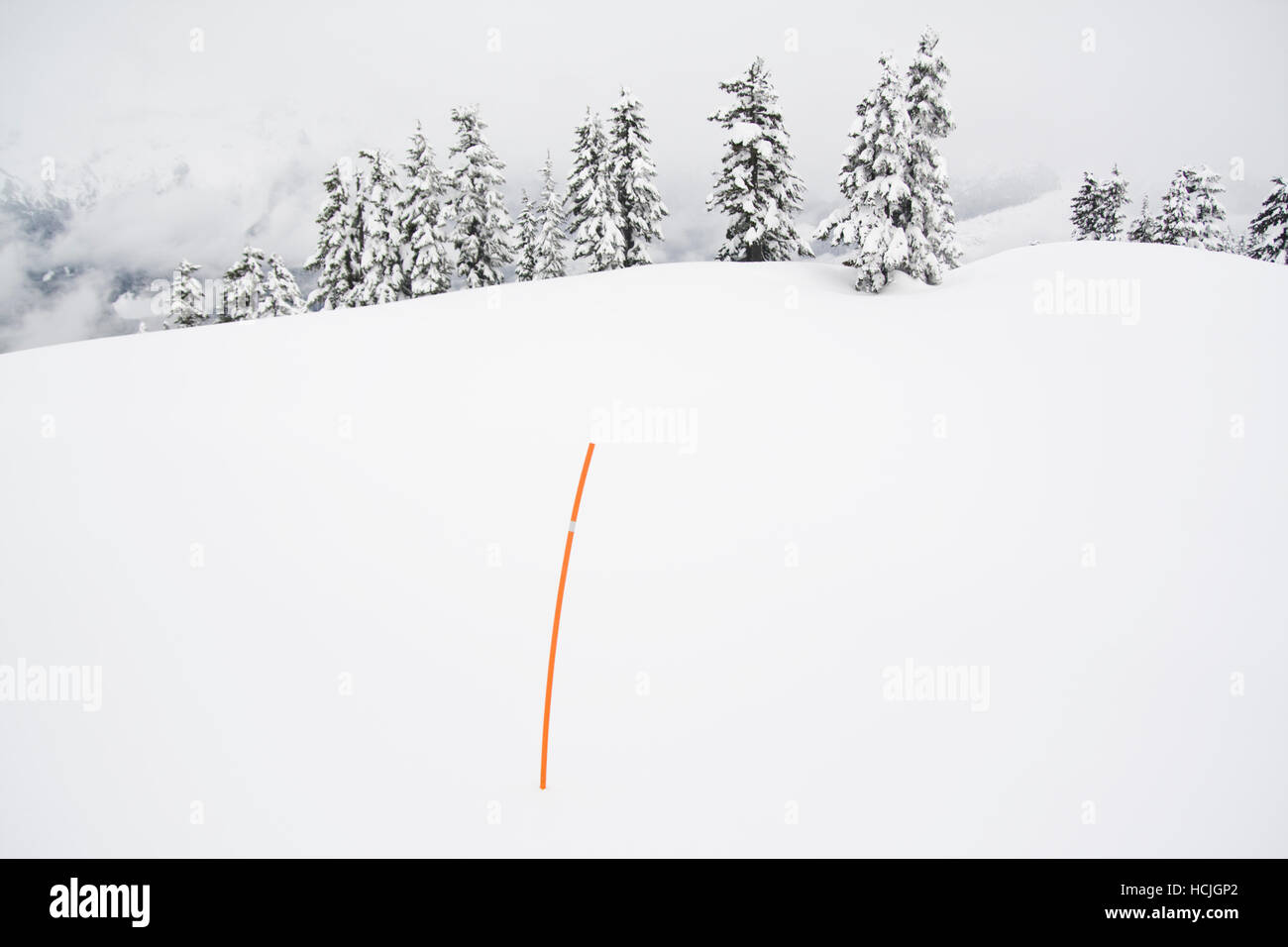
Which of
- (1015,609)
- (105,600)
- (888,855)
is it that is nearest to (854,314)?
(1015,609)

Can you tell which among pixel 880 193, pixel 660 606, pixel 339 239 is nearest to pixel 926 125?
pixel 880 193

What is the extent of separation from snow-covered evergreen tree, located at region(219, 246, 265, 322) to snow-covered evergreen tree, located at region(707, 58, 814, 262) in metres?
31.8

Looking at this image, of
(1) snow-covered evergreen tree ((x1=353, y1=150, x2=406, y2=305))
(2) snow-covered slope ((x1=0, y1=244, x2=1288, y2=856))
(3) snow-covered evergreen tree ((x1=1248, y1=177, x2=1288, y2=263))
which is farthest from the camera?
(3) snow-covered evergreen tree ((x1=1248, y1=177, x2=1288, y2=263))

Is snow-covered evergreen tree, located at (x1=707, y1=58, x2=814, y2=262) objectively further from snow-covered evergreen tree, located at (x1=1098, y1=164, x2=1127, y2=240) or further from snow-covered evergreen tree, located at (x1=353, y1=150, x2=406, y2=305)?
snow-covered evergreen tree, located at (x1=1098, y1=164, x2=1127, y2=240)

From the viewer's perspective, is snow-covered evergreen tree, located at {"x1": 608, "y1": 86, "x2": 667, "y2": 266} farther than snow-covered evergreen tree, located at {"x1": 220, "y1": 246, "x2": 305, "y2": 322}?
No

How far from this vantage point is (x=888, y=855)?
171 inches

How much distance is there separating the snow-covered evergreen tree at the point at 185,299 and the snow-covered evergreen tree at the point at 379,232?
643 inches

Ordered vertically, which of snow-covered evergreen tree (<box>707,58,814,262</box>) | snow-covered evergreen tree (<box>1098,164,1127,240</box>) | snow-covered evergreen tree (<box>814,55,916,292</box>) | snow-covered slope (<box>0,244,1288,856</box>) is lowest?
snow-covered slope (<box>0,244,1288,856</box>)

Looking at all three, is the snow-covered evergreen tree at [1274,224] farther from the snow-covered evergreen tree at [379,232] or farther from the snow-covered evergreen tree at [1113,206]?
the snow-covered evergreen tree at [379,232]

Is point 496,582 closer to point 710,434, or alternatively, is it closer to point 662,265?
point 710,434

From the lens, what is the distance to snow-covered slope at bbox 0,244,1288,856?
4.61 metres

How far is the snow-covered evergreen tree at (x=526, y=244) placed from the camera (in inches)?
1567

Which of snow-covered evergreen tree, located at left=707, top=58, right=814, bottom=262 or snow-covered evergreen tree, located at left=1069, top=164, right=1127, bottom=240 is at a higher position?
snow-covered evergreen tree, located at left=1069, top=164, right=1127, bottom=240

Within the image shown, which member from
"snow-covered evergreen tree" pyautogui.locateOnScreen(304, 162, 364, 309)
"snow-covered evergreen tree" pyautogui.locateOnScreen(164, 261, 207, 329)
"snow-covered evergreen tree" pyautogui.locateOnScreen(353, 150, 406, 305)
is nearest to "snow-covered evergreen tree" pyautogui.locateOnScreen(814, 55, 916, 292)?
"snow-covered evergreen tree" pyautogui.locateOnScreen(353, 150, 406, 305)
